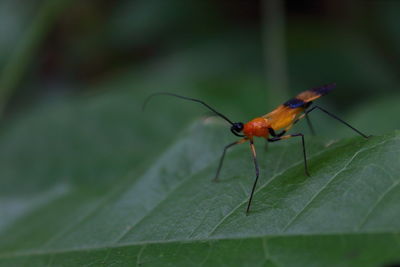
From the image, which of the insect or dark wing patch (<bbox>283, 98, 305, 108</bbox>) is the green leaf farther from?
dark wing patch (<bbox>283, 98, 305, 108</bbox>)

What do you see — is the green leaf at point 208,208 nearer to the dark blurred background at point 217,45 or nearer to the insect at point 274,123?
the insect at point 274,123

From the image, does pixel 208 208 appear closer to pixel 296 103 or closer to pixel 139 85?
pixel 296 103

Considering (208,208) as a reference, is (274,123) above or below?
above

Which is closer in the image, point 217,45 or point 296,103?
point 296,103

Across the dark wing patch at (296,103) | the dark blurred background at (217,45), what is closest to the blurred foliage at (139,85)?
the dark blurred background at (217,45)

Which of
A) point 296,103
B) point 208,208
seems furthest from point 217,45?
point 208,208

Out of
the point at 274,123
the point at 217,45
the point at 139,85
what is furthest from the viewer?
the point at 217,45

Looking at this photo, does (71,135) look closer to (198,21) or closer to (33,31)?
(33,31)
